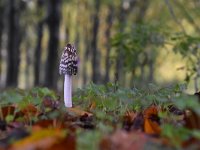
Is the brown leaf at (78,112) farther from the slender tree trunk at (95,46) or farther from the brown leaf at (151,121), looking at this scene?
the slender tree trunk at (95,46)

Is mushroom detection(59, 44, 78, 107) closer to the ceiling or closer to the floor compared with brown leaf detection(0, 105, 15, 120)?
closer to the ceiling

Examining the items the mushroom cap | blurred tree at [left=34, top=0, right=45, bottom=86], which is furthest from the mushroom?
blurred tree at [left=34, top=0, right=45, bottom=86]

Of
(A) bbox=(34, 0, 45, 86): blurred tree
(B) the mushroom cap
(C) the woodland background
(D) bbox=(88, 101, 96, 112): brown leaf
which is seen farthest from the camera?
(A) bbox=(34, 0, 45, 86): blurred tree

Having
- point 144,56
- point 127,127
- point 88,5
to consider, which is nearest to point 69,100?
point 127,127

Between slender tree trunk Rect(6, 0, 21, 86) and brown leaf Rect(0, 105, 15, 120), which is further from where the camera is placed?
slender tree trunk Rect(6, 0, 21, 86)

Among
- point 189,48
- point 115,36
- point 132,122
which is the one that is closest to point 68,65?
point 132,122

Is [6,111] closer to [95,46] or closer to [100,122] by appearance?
[100,122]

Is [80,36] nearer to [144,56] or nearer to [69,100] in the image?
[144,56]

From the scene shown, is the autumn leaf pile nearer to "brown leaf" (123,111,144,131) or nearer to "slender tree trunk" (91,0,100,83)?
"brown leaf" (123,111,144,131)
